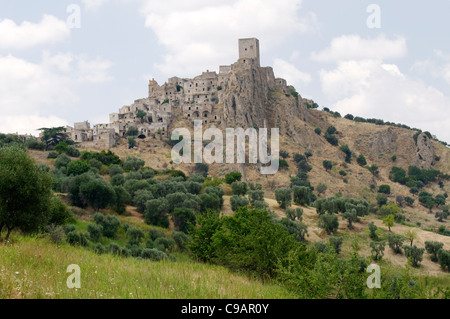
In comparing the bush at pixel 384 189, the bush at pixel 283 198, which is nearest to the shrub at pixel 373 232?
the bush at pixel 283 198

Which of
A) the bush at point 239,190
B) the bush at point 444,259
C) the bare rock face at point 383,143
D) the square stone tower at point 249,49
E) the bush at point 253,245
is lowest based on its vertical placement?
the bush at point 444,259

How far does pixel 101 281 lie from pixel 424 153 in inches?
5271

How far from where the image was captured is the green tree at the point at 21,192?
21266 millimetres

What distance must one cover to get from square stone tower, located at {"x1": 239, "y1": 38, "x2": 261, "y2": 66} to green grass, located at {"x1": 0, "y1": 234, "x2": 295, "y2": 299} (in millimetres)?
115617

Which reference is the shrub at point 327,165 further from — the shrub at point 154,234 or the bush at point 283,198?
the shrub at point 154,234

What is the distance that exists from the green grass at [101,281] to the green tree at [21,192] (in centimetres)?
748

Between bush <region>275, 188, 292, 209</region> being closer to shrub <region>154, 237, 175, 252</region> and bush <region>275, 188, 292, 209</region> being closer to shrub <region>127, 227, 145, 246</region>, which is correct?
shrub <region>154, 237, 175, 252</region>

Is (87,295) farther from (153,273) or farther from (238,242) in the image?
(238,242)

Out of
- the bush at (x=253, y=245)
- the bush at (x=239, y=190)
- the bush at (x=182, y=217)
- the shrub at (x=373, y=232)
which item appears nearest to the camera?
the bush at (x=253, y=245)

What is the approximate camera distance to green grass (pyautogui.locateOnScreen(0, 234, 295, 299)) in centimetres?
1042

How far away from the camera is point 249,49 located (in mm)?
124562
